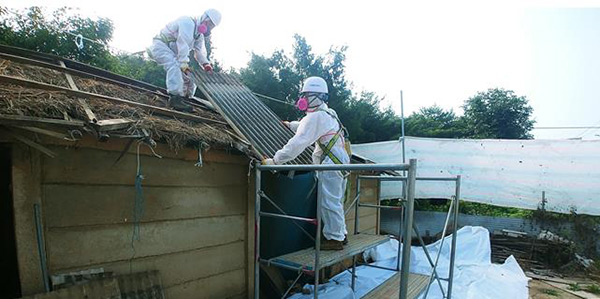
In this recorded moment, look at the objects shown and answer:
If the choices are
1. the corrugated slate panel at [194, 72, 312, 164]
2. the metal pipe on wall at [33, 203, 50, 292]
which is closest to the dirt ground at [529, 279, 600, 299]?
the corrugated slate panel at [194, 72, 312, 164]

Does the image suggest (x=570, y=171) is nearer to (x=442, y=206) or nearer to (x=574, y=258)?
(x=574, y=258)

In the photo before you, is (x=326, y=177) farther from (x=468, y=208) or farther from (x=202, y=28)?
(x=468, y=208)

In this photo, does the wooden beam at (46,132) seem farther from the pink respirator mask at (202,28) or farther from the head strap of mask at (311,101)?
the pink respirator mask at (202,28)

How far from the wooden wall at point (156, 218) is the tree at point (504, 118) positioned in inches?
697

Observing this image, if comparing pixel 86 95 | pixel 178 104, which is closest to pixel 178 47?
pixel 178 104

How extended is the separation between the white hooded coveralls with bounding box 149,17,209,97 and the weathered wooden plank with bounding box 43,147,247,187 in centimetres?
125

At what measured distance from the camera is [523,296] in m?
4.88

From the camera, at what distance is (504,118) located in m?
17.7

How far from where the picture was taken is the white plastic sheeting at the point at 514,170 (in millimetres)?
6473

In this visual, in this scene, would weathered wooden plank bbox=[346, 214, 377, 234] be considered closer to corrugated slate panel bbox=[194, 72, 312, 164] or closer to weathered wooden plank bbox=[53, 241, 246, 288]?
corrugated slate panel bbox=[194, 72, 312, 164]

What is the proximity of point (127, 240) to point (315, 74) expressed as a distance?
10306mm

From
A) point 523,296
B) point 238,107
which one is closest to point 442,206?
point 523,296

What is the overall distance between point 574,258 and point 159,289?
854 centimetres

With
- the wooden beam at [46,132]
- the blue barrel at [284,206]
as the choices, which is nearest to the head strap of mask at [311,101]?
the blue barrel at [284,206]
